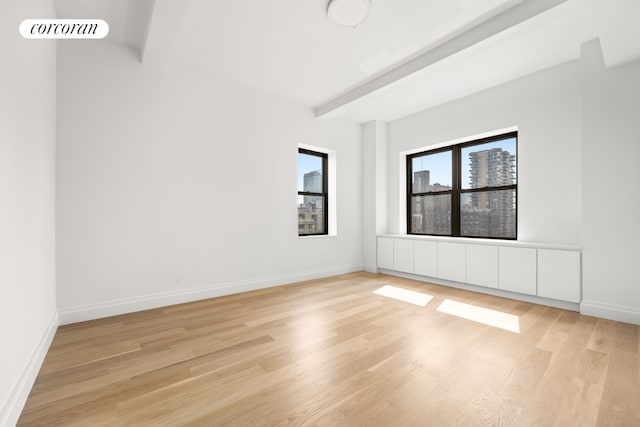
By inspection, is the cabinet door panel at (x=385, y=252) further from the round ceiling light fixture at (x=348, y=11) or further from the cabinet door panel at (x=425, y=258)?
the round ceiling light fixture at (x=348, y=11)

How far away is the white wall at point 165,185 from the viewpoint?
2.77 metres

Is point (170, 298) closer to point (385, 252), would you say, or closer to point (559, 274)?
point (385, 252)

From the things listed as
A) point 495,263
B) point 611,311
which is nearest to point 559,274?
point 611,311

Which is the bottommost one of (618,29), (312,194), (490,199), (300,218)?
(300,218)

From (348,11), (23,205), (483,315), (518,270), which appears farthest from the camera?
(518,270)

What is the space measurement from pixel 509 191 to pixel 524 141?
2.31 ft

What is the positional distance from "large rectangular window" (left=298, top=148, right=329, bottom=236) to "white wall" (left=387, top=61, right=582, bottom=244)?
243cm

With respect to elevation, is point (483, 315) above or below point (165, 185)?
below

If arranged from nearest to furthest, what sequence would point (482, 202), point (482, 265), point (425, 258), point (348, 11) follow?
point (348, 11) → point (482, 265) → point (482, 202) → point (425, 258)

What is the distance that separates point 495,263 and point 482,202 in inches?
41.5

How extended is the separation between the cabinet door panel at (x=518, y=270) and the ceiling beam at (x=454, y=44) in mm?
2431

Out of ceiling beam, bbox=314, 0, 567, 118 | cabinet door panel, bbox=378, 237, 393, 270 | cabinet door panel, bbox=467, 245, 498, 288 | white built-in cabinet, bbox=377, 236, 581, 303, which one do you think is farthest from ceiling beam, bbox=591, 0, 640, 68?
A: cabinet door panel, bbox=378, 237, 393, 270

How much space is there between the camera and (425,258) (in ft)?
14.6

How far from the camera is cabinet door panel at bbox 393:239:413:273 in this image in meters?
4.65
